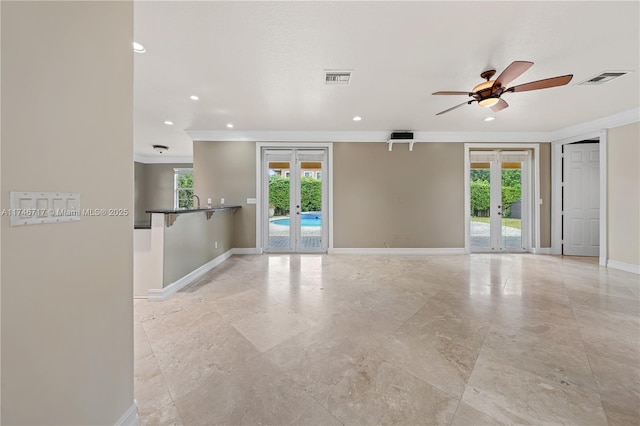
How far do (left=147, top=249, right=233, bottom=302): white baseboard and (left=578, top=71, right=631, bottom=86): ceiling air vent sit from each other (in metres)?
5.83

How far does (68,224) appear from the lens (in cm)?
97

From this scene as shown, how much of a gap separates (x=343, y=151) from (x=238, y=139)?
7.74ft

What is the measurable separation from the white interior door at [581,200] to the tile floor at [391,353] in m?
2.22

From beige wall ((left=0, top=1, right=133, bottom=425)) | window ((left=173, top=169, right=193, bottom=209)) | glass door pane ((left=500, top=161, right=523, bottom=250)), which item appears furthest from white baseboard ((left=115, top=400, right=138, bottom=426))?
window ((left=173, top=169, right=193, bottom=209))

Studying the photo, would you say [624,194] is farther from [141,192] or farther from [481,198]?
[141,192]

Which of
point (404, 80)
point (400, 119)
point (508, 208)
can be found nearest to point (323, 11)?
point (404, 80)

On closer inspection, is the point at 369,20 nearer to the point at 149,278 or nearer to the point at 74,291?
the point at 74,291

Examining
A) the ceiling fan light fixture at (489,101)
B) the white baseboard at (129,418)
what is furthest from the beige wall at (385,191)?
the white baseboard at (129,418)

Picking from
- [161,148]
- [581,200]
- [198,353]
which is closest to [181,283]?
[198,353]

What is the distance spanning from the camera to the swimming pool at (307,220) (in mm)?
5699

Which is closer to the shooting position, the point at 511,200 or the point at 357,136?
the point at 357,136

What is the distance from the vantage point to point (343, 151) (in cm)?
546

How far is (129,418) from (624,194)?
23.5 feet

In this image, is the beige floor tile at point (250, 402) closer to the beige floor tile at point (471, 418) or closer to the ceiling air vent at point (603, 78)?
the beige floor tile at point (471, 418)
